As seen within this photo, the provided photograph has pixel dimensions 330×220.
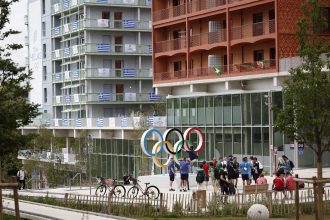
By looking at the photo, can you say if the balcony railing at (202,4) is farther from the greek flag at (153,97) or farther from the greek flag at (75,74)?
the greek flag at (75,74)

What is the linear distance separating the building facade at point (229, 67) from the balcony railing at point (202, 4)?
8 centimetres

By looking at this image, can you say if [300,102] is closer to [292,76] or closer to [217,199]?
[292,76]

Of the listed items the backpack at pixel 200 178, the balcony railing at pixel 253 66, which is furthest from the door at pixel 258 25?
the backpack at pixel 200 178

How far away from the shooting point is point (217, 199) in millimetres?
31219

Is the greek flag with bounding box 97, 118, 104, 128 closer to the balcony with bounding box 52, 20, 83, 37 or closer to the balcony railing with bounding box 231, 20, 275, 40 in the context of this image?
the balcony with bounding box 52, 20, 83, 37

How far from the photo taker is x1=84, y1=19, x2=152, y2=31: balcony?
84938 mm

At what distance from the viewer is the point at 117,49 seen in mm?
86500

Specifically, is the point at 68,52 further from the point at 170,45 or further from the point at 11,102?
the point at 11,102

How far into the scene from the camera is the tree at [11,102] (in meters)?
27.6

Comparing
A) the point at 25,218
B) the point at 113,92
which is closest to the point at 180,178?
the point at 25,218

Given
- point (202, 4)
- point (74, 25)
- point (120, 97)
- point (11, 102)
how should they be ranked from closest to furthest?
point (11, 102)
point (202, 4)
point (120, 97)
point (74, 25)

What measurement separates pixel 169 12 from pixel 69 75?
24.5 m

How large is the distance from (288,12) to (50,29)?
44.4 meters

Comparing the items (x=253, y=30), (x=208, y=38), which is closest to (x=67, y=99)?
(x=208, y=38)
